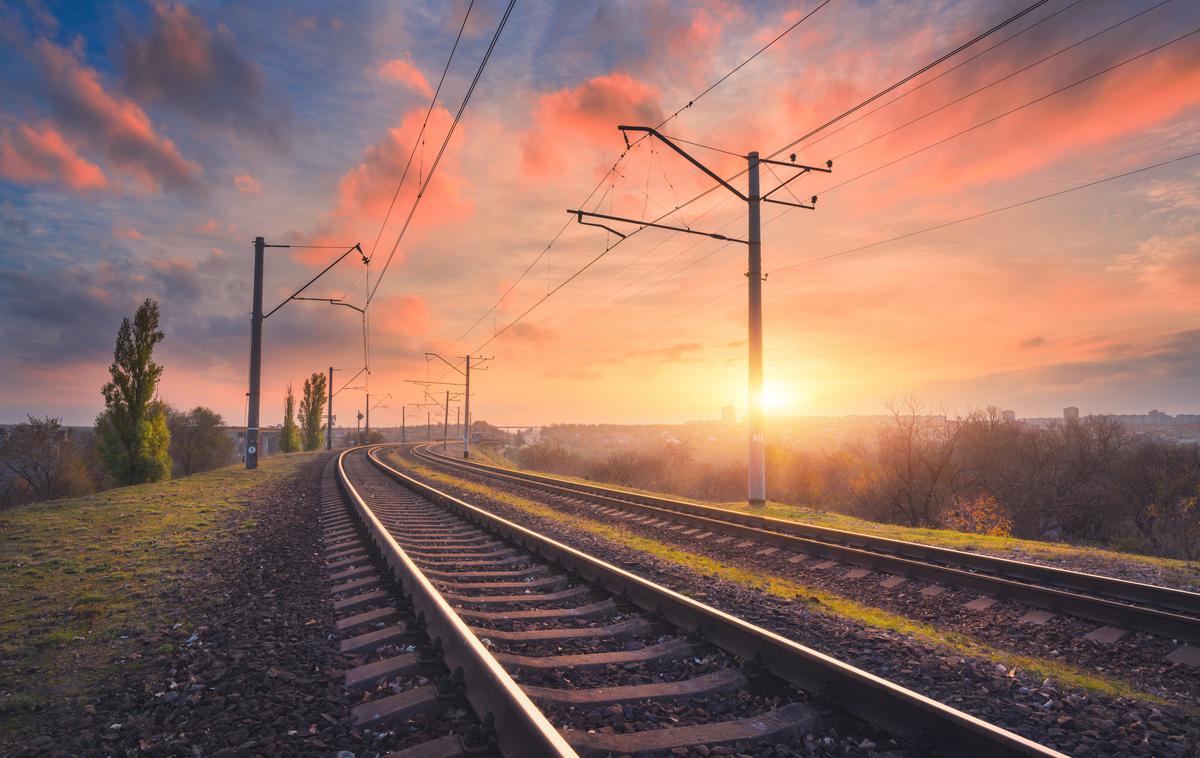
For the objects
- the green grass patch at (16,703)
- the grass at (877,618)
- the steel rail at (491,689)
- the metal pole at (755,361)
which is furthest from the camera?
the metal pole at (755,361)

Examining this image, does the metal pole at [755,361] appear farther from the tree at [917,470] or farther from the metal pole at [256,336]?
the metal pole at [256,336]

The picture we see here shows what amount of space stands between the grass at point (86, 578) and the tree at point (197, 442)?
180ft

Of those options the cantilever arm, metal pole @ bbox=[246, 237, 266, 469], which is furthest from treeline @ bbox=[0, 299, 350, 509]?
the cantilever arm

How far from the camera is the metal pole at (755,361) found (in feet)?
53.7

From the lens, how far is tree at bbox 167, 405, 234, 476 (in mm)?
63125

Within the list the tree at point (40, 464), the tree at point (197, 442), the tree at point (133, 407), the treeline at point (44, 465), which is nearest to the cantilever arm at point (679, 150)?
the tree at point (133, 407)

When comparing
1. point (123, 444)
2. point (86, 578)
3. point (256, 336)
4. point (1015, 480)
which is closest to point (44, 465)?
point (123, 444)

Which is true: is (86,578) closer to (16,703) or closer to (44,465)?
(16,703)

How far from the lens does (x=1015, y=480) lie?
2527cm

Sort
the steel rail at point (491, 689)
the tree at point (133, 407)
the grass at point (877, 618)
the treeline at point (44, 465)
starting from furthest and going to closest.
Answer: the treeline at point (44, 465), the tree at point (133, 407), the grass at point (877, 618), the steel rail at point (491, 689)

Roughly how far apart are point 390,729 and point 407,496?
14.3 meters

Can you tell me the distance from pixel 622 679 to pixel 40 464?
56.1 m

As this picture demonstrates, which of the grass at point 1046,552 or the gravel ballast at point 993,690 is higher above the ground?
the gravel ballast at point 993,690

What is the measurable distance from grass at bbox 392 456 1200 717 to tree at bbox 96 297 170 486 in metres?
29.4
